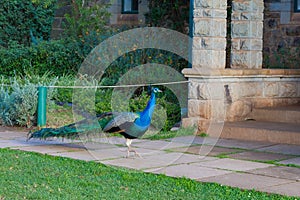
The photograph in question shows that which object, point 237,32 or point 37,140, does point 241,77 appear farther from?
point 37,140

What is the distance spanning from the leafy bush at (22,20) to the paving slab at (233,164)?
13035 mm

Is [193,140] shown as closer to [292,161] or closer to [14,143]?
[292,161]

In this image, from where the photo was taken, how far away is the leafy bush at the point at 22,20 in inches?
810

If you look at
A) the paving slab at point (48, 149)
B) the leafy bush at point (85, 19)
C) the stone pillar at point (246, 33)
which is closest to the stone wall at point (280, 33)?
the stone pillar at point (246, 33)

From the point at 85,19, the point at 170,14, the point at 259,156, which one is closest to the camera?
the point at 259,156

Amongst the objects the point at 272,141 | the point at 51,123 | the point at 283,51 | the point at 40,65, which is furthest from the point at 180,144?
the point at 40,65

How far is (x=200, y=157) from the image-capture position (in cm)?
868

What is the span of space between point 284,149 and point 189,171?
229 centimetres

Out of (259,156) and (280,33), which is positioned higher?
(280,33)

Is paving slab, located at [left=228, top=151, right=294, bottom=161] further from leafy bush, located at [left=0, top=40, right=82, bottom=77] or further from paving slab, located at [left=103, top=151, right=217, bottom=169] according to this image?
leafy bush, located at [left=0, top=40, right=82, bottom=77]

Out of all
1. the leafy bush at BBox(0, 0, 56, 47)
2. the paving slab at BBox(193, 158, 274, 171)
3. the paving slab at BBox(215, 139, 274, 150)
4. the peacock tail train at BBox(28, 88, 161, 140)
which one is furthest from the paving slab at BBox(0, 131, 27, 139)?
the leafy bush at BBox(0, 0, 56, 47)

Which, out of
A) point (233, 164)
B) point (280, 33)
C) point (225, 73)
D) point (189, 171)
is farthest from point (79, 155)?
point (280, 33)

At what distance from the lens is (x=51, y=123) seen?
459 inches

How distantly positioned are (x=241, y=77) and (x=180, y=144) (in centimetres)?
221
